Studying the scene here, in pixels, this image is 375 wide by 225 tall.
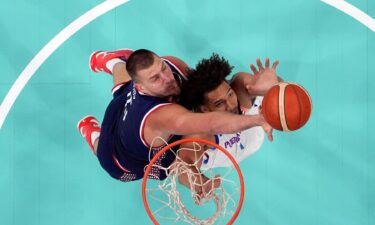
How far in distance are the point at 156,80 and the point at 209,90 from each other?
12.1 inches

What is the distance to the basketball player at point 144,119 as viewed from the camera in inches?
109

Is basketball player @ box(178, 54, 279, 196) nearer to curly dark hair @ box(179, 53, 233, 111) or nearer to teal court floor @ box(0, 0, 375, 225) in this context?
curly dark hair @ box(179, 53, 233, 111)

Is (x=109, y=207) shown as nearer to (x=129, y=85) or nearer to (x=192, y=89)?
(x=129, y=85)

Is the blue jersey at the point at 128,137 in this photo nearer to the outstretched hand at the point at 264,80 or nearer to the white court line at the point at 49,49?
the outstretched hand at the point at 264,80

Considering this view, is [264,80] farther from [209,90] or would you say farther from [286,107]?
[286,107]

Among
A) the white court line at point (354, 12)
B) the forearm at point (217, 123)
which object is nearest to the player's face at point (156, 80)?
the forearm at point (217, 123)

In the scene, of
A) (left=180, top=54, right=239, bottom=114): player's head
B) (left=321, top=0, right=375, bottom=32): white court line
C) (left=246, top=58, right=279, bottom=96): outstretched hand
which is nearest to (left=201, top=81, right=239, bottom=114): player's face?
(left=180, top=54, right=239, bottom=114): player's head

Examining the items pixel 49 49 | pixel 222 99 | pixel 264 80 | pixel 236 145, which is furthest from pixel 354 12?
pixel 49 49

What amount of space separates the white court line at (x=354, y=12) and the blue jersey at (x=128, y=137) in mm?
1730

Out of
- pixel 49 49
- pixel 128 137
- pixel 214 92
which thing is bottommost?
pixel 128 137

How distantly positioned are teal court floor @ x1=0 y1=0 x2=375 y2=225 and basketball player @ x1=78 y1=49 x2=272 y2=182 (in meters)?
0.52

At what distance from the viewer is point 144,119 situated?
10.4 ft

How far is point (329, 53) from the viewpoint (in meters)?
4.52

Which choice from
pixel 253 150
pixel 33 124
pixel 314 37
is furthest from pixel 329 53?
pixel 33 124
